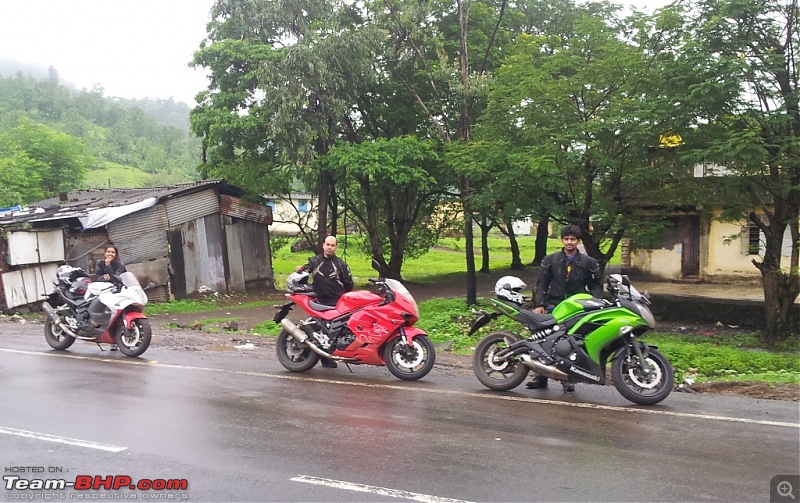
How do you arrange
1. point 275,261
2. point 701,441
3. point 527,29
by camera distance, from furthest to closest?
point 275,261, point 527,29, point 701,441

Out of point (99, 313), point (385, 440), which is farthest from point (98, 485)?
point (99, 313)

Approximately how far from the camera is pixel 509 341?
7.70 metres

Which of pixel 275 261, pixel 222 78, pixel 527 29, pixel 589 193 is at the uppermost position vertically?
pixel 527 29

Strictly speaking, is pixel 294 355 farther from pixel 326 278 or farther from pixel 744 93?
pixel 744 93

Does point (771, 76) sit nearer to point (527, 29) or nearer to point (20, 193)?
point (527, 29)

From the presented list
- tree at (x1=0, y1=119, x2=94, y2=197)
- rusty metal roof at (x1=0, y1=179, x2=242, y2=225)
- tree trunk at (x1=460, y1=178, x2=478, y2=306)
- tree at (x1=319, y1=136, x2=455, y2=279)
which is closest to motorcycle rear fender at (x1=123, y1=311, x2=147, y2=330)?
rusty metal roof at (x1=0, y1=179, x2=242, y2=225)

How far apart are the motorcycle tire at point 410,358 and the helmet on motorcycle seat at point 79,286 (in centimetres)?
589

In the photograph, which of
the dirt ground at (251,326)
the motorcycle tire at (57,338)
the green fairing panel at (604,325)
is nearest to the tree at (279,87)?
the dirt ground at (251,326)

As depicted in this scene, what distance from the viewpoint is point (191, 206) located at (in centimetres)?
2280

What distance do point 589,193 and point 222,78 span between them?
14.8m

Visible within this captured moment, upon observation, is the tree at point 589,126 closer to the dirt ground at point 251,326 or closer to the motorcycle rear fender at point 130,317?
the dirt ground at point 251,326

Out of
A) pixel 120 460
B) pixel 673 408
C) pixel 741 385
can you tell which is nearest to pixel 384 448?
pixel 120 460

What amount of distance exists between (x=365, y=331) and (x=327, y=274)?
1.01 meters

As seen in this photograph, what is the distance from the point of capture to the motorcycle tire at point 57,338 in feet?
36.5
